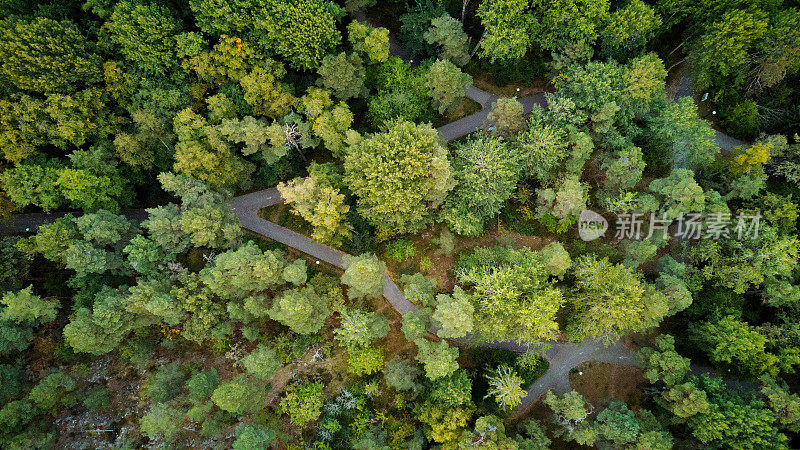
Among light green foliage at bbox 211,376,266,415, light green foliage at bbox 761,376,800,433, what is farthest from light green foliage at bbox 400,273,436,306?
light green foliage at bbox 761,376,800,433

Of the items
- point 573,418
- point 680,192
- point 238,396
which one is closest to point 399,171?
point 238,396

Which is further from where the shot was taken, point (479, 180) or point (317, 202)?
point (479, 180)

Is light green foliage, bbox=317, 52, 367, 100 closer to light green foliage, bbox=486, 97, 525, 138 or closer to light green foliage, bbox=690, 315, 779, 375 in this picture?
light green foliage, bbox=486, 97, 525, 138

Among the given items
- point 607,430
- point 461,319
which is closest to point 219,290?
point 461,319

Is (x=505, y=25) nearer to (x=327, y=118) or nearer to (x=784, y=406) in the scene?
(x=327, y=118)

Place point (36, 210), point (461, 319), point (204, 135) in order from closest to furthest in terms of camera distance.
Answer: point (461, 319)
point (204, 135)
point (36, 210)

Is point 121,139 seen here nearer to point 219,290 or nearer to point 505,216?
point 219,290
